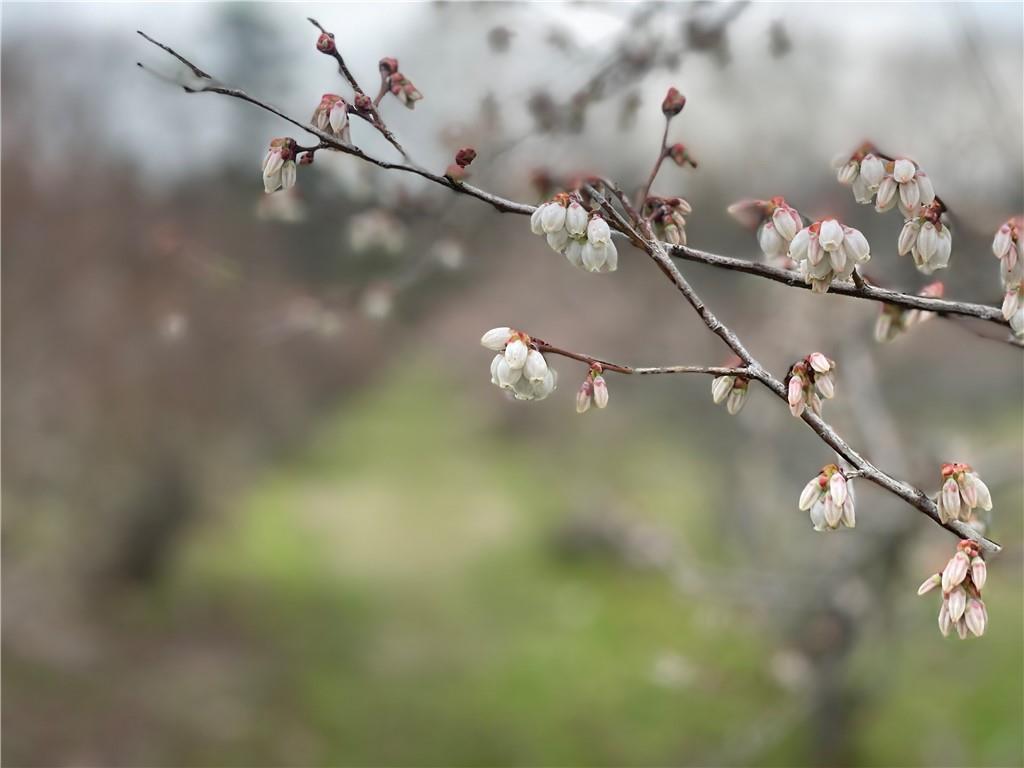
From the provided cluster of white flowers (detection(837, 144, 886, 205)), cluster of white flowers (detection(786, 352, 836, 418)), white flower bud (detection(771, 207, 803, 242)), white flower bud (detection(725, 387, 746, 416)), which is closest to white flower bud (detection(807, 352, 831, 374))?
cluster of white flowers (detection(786, 352, 836, 418))

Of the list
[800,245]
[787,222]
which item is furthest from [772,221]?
[800,245]

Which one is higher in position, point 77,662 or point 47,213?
point 47,213

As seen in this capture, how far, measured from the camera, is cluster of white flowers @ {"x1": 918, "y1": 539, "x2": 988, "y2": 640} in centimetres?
113

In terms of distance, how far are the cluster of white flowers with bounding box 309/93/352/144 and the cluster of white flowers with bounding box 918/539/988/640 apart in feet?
3.26

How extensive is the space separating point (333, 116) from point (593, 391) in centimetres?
54

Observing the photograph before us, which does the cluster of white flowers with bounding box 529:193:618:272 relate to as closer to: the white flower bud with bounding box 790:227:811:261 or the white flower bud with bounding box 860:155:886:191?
the white flower bud with bounding box 790:227:811:261

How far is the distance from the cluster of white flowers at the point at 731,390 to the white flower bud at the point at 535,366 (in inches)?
9.8

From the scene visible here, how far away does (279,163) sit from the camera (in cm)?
131

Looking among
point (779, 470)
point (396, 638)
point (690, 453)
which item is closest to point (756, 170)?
point (779, 470)

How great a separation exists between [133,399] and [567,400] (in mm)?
6499

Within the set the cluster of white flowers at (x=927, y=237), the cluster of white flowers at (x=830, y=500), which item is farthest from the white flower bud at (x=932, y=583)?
the cluster of white flowers at (x=927, y=237)

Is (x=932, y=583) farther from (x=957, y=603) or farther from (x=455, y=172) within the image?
(x=455, y=172)

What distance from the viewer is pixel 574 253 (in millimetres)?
1290

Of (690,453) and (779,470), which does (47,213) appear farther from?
Result: (690,453)
